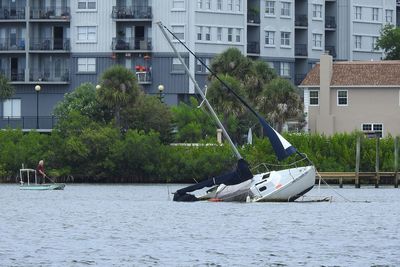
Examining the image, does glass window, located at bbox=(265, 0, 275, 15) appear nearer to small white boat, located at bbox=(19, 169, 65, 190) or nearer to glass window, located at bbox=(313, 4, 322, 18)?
glass window, located at bbox=(313, 4, 322, 18)

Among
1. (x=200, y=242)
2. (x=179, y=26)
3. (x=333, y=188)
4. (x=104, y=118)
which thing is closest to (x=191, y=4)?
(x=179, y=26)

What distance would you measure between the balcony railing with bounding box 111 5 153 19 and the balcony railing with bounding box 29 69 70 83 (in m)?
8.12

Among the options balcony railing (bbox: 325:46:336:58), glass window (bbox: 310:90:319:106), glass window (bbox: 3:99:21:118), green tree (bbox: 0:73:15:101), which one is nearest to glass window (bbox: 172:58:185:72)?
glass window (bbox: 3:99:21:118)

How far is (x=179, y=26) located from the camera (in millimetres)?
179000

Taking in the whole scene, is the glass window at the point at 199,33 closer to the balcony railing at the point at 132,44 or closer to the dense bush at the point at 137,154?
the balcony railing at the point at 132,44

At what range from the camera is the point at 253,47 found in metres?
186

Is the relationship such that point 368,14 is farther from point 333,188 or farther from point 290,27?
point 333,188

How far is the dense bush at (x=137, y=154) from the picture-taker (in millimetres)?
137250

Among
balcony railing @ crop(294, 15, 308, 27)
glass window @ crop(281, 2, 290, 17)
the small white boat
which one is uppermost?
glass window @ crop(281, 2, 290, 17)

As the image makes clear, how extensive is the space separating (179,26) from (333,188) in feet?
177

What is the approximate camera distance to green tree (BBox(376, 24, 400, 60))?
187 m

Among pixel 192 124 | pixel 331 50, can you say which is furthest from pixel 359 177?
pixel 331 50

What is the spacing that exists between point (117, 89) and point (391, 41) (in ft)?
163

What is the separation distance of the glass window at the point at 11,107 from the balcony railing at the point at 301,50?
3183cm
